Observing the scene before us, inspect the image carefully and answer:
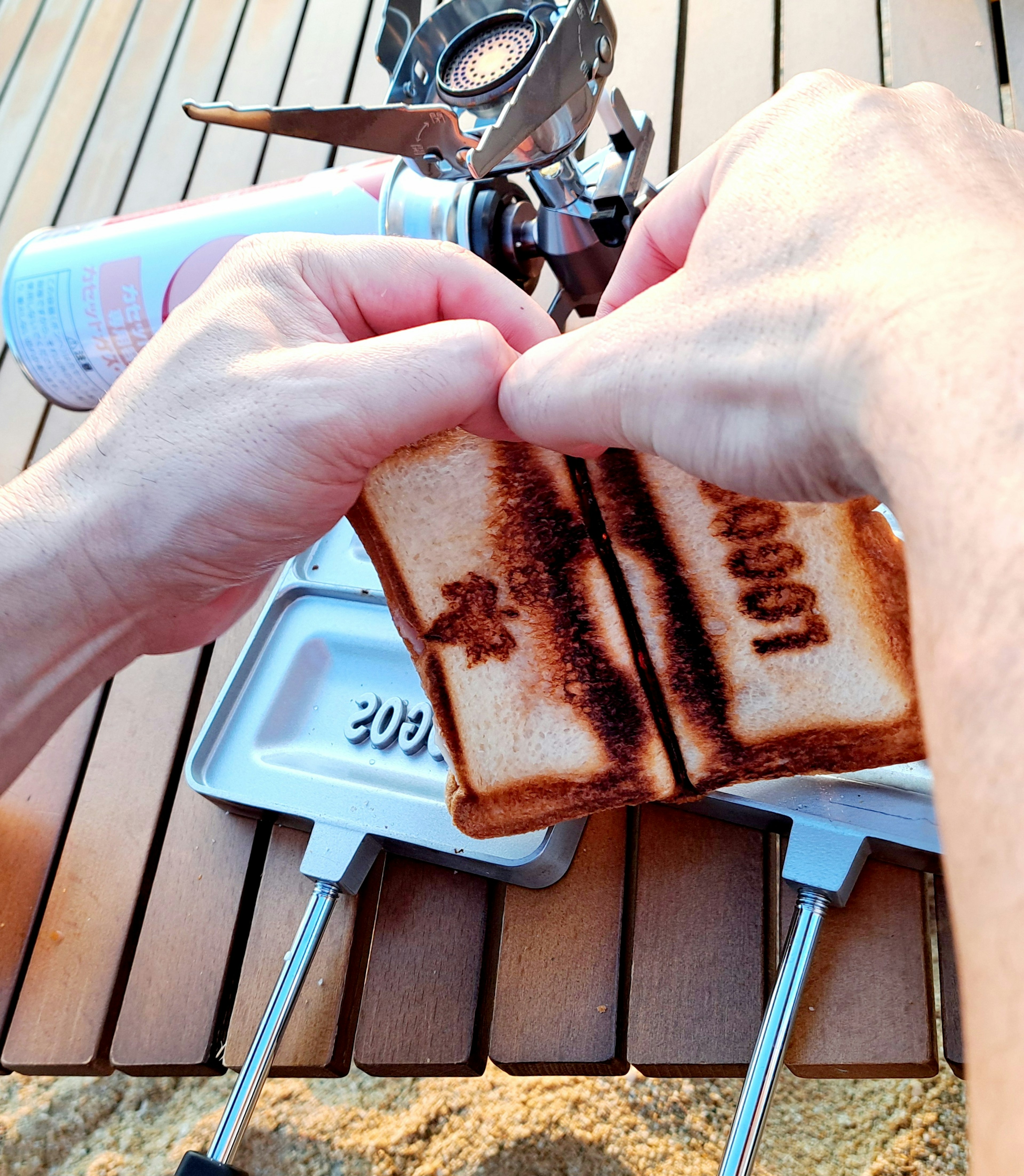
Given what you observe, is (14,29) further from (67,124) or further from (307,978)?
(307,978)

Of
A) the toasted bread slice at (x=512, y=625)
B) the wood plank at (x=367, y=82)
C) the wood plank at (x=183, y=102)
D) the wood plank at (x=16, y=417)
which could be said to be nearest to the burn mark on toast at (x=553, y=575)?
the toasted bread slice at (x=512, y=625)

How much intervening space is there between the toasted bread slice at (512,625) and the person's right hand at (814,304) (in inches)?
7.3

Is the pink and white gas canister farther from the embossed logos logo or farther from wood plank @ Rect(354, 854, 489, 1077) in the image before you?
wood plank @ Rect(354, 854, 489, 1077)

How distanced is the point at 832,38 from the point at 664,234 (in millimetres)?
1004

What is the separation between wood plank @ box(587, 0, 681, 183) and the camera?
1.52 meters

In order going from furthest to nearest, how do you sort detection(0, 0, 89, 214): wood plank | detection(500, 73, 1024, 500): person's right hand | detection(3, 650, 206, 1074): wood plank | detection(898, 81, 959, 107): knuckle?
detection(0, 0, 89, 214): wood plank
detection(3, 650, 206, 1074): wood plank
detection(898, 81, 959, 107): knuckle
detection(500, 73, 1024, 500): person's right hand

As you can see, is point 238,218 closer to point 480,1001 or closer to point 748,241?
point 748,241

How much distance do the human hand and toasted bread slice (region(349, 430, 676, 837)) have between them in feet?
0.22

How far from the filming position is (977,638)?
0.38 meters

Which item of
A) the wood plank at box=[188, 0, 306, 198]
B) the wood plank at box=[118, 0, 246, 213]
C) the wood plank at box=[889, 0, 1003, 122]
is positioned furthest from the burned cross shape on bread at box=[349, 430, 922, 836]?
the wood plank at box=[118, 0, 246, 213]

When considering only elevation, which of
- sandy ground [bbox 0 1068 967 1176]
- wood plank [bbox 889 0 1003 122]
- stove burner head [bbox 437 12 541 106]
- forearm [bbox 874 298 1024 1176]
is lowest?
sandy ground [bbox 0 1068 967 1176]

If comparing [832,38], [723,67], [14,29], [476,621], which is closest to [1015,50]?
[832,38]

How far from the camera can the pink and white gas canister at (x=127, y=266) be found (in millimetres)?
1257

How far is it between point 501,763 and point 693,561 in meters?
0.33
